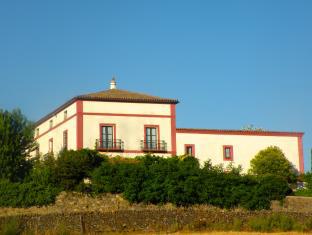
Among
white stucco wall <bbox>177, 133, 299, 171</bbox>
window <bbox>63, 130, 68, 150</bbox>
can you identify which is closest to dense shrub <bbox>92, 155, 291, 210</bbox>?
window <bbox>63, 130, 68, 150</bbox>

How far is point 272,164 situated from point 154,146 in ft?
36.6

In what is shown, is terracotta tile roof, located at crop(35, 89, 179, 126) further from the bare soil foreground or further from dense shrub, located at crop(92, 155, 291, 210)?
the bare soil foreground

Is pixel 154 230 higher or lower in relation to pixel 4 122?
lower

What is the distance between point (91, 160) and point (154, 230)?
27.7ft

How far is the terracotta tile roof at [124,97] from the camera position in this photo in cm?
6000

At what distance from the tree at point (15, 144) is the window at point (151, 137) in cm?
973

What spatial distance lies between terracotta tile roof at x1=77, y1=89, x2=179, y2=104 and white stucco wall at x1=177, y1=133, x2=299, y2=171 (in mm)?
5467

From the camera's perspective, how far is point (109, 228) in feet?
149

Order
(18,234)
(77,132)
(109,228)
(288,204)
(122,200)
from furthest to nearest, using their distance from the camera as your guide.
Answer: (77,132)
(288,204)
(122,200)
(109,228)
(18,234)

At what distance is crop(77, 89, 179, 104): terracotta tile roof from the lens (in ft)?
197

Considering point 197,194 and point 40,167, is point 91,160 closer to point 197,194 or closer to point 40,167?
point 40,167

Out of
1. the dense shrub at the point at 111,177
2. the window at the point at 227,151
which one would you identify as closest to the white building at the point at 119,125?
the window at the point at 227,151

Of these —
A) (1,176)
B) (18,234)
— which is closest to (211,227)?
(18,234)

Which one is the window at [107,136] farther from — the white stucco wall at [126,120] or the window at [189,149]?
the window at [189,149]
